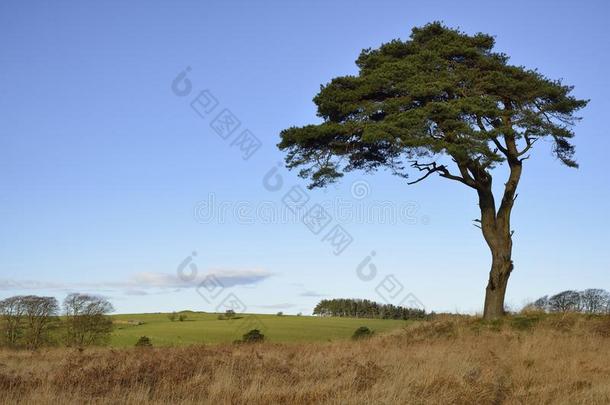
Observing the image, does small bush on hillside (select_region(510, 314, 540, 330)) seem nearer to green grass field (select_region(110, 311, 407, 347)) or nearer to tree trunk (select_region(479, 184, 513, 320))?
tree trunk (select_region(479, 184, 513, 320))

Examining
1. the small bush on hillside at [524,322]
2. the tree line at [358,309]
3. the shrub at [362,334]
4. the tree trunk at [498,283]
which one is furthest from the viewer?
the tree line at [358,309]

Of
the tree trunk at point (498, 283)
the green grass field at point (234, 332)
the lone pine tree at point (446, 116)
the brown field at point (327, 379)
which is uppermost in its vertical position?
the lone pine tree at point (446, 116)

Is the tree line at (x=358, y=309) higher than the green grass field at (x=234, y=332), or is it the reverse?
the tree line at (x=358, y=309)

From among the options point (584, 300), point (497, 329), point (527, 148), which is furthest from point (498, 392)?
point (584, 300)

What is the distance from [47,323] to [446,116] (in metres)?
26.6

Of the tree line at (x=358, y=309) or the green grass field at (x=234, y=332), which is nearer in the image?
the green grass field at (x=234, y=332)

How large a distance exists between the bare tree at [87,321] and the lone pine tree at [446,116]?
18.7m

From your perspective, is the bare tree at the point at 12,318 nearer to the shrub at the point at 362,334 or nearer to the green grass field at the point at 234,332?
the green grass field at the point at 234,332

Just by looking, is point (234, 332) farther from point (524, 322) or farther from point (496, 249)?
point (524, 322)

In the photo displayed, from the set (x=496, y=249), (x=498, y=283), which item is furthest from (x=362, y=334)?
(x=496, y=249)

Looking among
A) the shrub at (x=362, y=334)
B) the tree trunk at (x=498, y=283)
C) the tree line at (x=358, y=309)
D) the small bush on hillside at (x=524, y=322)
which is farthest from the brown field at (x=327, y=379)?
the tree line at (x=358, y=309)

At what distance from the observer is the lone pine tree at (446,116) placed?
70.7 ft

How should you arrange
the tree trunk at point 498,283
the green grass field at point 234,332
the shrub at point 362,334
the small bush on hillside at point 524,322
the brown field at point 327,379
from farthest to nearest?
the green grass field at point 234,332, the shrub at point 362,334, the tree trunk at point 498,283, the small bush on hillside at point 524,322, the brown field at point 327,379

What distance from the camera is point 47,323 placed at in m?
34.8
